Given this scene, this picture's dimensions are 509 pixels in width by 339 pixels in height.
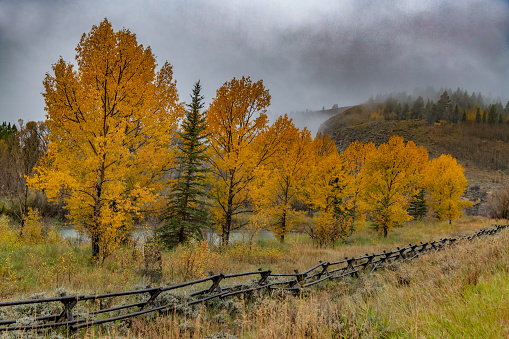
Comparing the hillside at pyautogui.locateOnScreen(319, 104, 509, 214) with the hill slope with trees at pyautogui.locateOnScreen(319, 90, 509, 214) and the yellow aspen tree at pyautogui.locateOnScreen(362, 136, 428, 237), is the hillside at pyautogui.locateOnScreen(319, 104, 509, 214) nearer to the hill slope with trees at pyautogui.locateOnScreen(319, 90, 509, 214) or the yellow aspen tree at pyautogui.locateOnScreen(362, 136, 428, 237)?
the hill slope with trees at pyautogui.locateOnScreen(319, 90, 509, 214)

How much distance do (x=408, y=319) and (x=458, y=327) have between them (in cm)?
46

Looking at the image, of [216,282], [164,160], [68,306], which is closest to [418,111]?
[164,160]

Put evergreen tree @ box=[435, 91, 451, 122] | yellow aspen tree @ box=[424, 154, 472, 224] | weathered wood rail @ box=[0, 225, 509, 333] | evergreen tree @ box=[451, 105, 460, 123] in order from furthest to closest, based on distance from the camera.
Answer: evergreen tree @ box=[451, 105, 460, 123] → evergreen tree @ box=[435, 91, 451, 122] → yellow aspen tree @ box=[424, 154, 472, 224] → weathered wood rail @ box=[0, 225, 509, 333]

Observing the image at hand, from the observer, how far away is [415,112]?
404 feet

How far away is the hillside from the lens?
277 ft

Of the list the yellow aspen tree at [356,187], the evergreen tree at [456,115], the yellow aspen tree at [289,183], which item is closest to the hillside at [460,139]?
the evergreen tree at [456,115]

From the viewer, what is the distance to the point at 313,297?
5004 millimetres

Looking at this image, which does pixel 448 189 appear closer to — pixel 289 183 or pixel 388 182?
pixel 388 182

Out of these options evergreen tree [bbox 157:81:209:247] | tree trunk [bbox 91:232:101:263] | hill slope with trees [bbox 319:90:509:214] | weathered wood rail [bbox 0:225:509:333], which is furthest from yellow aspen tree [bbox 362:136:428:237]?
hill slope with trees [bbox 319:90:509:214]

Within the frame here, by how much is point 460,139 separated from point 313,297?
5016 inches

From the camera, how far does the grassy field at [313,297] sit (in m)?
2.96

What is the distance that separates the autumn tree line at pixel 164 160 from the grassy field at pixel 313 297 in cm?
182

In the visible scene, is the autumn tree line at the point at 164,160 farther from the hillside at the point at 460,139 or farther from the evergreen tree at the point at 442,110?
the evergreen tree at the point at 442,110

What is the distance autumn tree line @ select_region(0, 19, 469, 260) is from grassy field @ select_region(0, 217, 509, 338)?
182 cm
